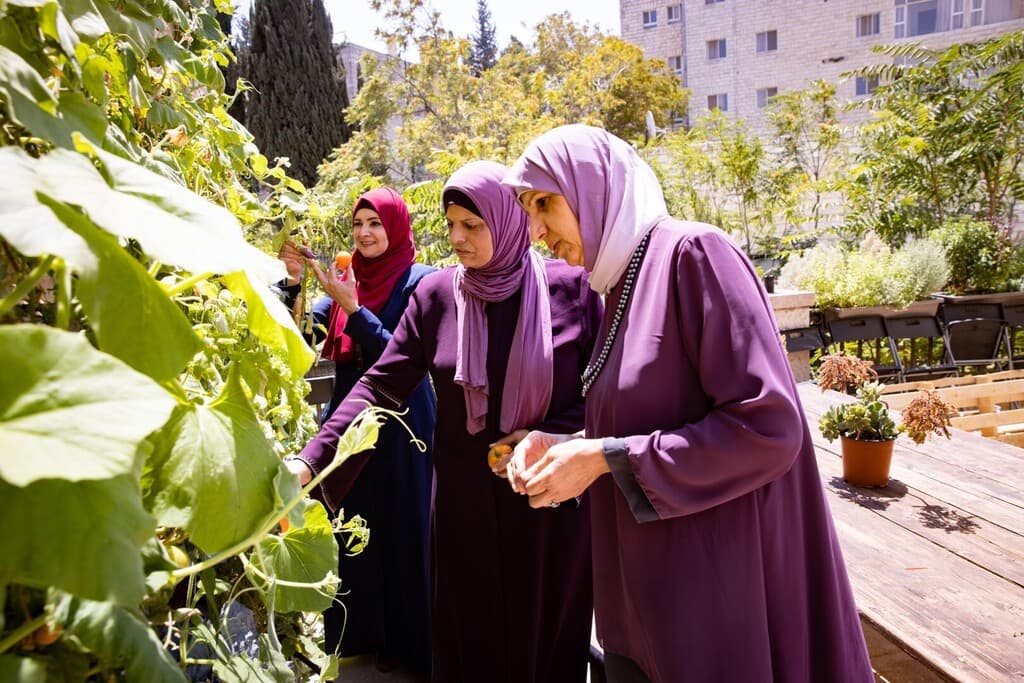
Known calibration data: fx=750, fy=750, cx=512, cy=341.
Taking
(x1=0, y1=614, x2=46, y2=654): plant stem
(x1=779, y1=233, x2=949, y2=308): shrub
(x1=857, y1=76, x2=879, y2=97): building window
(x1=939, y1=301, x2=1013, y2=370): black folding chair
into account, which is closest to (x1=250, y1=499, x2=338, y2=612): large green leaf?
(x1=0, y1=614, x2=46, y2=654): plant stem

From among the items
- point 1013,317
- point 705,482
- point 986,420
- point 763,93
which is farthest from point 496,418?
point 763,93

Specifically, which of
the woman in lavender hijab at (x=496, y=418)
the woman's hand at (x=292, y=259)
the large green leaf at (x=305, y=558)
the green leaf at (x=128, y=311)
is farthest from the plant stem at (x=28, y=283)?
the woman's hand at (x=292, y=259)

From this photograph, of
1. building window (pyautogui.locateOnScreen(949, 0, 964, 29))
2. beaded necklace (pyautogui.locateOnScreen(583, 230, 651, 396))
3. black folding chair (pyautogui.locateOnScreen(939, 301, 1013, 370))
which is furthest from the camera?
building window (pyautogui.locateOnScreen(949, 0, 964, 29))

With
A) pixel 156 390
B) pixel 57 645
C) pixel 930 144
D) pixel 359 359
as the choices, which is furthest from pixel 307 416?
pixel 930 144

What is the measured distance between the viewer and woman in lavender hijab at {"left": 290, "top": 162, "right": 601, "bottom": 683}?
85.0 inches

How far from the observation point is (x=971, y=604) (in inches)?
73.9

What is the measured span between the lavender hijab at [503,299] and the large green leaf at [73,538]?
1785mm

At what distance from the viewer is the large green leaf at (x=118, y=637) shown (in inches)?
16.7

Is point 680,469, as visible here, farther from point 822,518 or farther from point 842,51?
point 842,51

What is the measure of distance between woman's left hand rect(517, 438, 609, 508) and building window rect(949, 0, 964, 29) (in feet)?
104

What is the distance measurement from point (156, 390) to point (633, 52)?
22661 mm

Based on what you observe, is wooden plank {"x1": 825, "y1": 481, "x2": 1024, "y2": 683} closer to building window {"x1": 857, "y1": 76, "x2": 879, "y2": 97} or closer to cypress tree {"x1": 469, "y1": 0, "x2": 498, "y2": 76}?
building window {"x1": 857, "y1": 76, "x2": 879, "y2": 97}

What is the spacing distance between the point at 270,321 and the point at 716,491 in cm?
99

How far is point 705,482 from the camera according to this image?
127 cm
